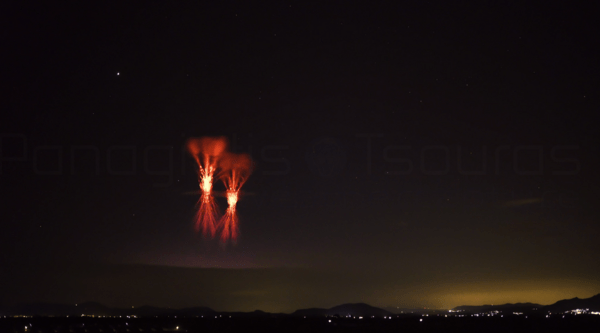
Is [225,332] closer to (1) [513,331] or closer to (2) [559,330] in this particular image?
(1) [513,331]

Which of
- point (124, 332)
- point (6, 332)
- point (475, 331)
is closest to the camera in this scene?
point (6, 332)

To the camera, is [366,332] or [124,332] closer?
[124,332]

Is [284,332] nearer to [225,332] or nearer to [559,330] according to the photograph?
[225,332]

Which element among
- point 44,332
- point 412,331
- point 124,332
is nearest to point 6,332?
point 44,332

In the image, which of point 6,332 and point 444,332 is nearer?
point 6,332

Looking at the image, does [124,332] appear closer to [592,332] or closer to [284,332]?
[284,332]

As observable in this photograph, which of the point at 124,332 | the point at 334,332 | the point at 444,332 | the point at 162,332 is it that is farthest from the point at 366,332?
the point at 124,332

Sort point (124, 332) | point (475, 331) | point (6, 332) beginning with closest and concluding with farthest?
point (6, 332) → point (124, 332) → point (475, 331)
